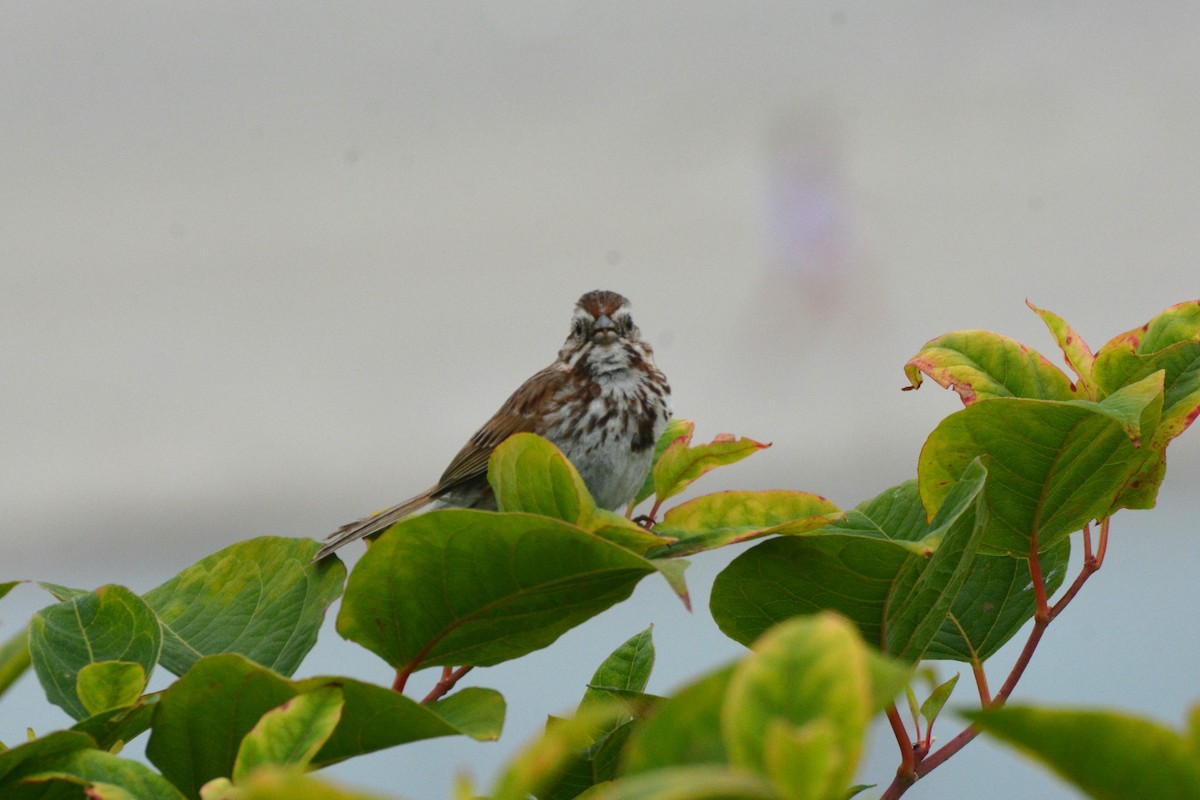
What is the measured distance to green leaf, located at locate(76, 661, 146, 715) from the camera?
67 cm

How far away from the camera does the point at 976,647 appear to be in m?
0.91

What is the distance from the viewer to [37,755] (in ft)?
1.94

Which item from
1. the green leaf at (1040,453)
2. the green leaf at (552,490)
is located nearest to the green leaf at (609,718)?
the green leaf at (552,490)

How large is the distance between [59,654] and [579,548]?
303 mm

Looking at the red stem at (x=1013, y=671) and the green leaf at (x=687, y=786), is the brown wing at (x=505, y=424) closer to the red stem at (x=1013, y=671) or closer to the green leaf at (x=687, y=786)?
the red stem at (x=1013, y=671)

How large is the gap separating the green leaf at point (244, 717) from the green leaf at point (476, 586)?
61mm

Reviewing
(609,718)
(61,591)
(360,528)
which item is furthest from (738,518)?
(360,528)

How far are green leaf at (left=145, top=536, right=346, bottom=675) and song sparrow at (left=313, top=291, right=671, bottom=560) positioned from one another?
91 centimetres

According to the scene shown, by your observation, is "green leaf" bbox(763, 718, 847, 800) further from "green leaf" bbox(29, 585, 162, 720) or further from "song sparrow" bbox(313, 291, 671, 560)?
"song sparrow" bbox(313, 291, 671, 560)

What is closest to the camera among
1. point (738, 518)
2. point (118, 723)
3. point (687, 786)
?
point (687, 786)

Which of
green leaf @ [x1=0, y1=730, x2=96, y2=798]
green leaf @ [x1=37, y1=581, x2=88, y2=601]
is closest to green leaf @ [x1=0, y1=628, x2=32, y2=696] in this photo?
green leaf @ [x1=0, y1=730, x2=96, y2=798]

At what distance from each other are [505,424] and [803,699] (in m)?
1.56

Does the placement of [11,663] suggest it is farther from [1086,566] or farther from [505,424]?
[505,424]

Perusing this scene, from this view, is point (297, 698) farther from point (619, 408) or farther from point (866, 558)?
point (619, 408)
